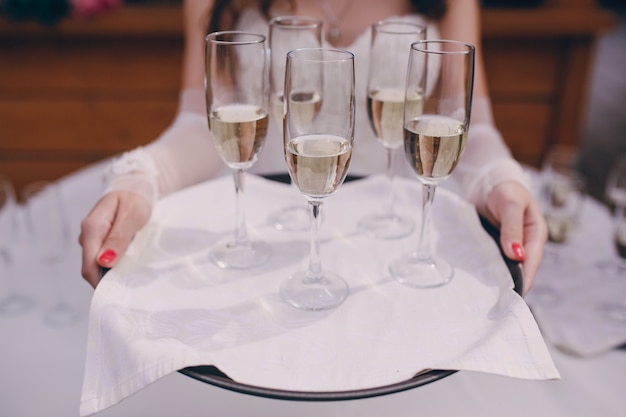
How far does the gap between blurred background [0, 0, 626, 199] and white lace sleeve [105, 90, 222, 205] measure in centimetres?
156

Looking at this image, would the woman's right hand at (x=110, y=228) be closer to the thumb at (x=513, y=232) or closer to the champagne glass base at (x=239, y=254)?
the champagne glass base at (x=239, y=254)

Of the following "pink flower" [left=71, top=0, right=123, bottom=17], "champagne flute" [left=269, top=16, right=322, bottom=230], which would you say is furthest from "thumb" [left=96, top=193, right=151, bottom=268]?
"pink flower" [left=71, top=0, right=123, bottom=17]

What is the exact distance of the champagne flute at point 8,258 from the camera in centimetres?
116

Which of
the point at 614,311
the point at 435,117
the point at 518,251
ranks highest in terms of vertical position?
the point at 435,117

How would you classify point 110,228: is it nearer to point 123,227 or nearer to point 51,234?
point 123,227

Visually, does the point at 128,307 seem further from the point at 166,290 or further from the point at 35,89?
the point at 35,89

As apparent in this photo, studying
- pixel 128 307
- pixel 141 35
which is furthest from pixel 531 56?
pixel 128 307

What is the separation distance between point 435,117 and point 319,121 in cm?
21

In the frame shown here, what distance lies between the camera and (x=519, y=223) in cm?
100

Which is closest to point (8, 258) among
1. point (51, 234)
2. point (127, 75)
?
point (51, 234)

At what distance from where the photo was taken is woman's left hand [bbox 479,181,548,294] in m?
0.95

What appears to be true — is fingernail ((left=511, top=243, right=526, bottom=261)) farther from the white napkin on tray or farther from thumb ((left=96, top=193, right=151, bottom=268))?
thumb ((left=96, top=193, right=151, bottom=268))

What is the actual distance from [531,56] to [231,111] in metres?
2.65

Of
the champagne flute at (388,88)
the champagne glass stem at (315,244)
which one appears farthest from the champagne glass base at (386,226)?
the champagne glass stem at (315,244)
